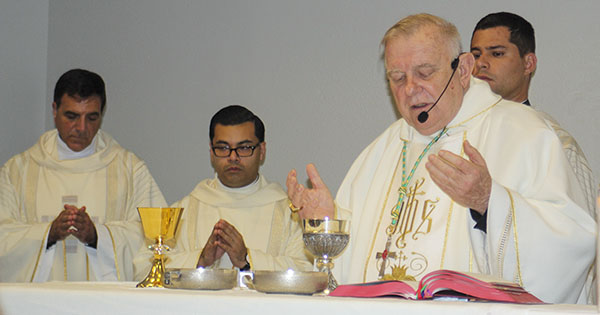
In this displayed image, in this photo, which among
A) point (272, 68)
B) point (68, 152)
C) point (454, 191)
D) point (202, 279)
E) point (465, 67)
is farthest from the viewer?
point (272, 68)

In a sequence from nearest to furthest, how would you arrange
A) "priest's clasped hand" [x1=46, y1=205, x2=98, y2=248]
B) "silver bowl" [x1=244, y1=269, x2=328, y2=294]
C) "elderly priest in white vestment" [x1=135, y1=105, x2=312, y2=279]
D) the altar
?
1. the altar
2. "silver bowl" [x1=244, y1=269, x2=328, y2=294]
3. "priest's clasped hand" [x1=46, y1=205, x2=98, y2=248]
4. "elderly priest in white vestment" [x1=135, y1=105, x2=312, y2=279]

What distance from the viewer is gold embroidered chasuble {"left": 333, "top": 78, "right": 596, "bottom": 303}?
3.15 m

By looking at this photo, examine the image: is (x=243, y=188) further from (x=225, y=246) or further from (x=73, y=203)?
(x=73, y=203)

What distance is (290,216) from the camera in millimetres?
5984

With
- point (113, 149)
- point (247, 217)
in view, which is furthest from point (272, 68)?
point (247, 217)

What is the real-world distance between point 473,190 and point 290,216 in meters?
3.00

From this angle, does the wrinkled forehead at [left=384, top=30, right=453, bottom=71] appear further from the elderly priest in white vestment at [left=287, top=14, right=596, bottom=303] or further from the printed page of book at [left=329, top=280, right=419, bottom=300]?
the printed page of book at [left=329, top=280, right=419, bottom=300]

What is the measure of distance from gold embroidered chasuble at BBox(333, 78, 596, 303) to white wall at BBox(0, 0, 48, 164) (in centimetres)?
463

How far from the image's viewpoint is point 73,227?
550 cm

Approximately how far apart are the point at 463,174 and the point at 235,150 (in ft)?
9.61

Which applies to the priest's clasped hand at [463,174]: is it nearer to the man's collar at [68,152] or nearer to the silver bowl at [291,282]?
the silver bowl at [291,282]

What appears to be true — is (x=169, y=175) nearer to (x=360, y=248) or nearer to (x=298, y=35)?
(x=298, y=35)

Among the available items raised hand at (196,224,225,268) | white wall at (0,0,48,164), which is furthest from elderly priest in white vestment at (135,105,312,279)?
white wall at (0,0,48,164)

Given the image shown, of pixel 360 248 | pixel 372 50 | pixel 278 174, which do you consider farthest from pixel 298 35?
pixel 360 248
